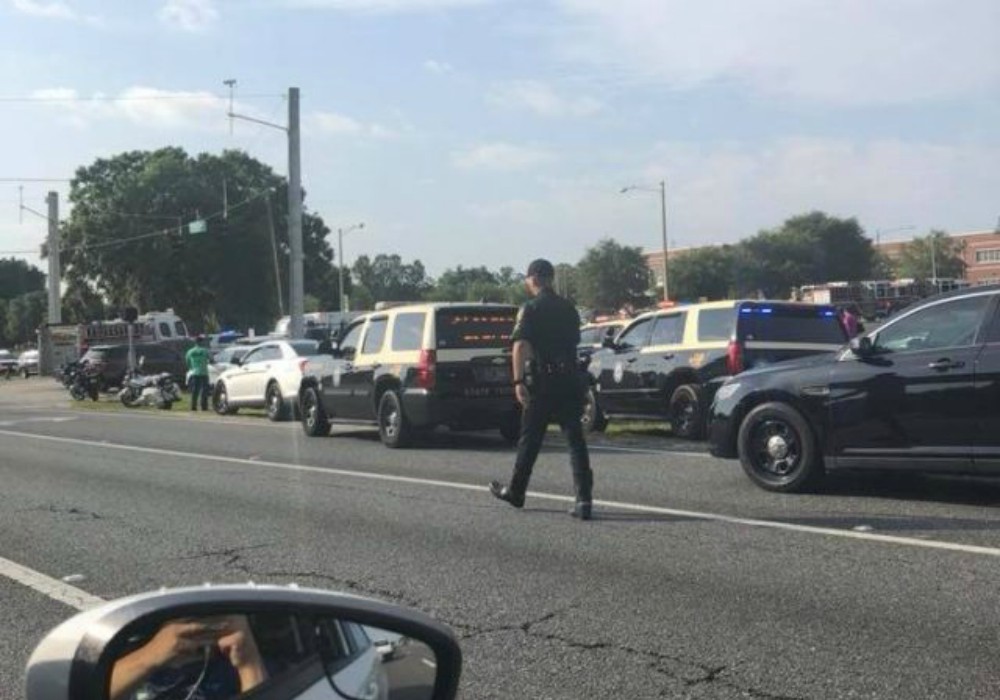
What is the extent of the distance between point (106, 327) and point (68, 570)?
1475 inches

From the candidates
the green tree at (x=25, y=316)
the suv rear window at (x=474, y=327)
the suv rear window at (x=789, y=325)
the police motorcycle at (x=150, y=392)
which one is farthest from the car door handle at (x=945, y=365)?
the green tree at (x=25, y=316)

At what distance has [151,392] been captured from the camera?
88.1 feet

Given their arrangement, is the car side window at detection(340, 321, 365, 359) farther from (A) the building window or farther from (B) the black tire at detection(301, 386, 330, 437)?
(A) the building window

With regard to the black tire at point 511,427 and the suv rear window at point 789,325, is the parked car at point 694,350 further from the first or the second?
the black tire at point 511,427

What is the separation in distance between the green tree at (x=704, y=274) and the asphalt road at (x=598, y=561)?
75605 mm

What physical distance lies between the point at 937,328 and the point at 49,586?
6787mm

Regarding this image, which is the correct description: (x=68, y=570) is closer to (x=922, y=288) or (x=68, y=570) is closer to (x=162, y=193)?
(x=922, y=288)

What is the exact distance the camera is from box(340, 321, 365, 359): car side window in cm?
1520

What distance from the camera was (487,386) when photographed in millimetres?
13695

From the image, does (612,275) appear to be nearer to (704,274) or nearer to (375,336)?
(704,274)

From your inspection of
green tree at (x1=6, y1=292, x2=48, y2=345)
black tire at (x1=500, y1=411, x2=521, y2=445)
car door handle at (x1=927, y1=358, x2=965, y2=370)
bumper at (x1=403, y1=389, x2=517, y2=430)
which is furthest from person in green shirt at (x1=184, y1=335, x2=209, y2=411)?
green tree at (x1=6, y1=292, x2=48, y2=345)

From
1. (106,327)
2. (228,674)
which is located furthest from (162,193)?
(228,674)

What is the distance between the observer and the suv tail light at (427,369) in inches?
532

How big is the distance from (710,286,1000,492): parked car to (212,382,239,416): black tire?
14.9 m
